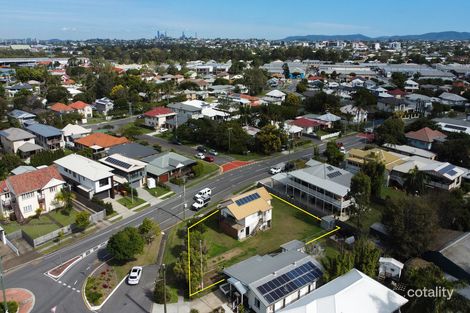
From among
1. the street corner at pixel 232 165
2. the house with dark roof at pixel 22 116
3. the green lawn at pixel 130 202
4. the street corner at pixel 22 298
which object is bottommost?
the street corner at pixel 22 298

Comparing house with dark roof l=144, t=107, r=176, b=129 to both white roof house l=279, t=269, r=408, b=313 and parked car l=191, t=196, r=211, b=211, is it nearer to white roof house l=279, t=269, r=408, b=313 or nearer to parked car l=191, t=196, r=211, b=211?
parked car l=191, t=196, r=211, b=211

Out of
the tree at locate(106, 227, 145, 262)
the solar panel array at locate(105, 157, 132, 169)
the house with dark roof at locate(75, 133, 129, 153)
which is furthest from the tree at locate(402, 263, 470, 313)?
the house with dark roof at locate(75, 133, 129, 153)

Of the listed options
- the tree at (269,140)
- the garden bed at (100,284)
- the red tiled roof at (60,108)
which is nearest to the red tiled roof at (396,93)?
the tree at (269,140)

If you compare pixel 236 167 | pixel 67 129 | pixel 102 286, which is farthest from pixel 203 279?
pixel 67 129

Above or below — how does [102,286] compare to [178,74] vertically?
below

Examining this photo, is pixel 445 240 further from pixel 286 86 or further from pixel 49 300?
pixel 286 86

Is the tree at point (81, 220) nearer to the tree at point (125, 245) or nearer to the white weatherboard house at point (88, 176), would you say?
the white weatherboard house at point (88, 176)
